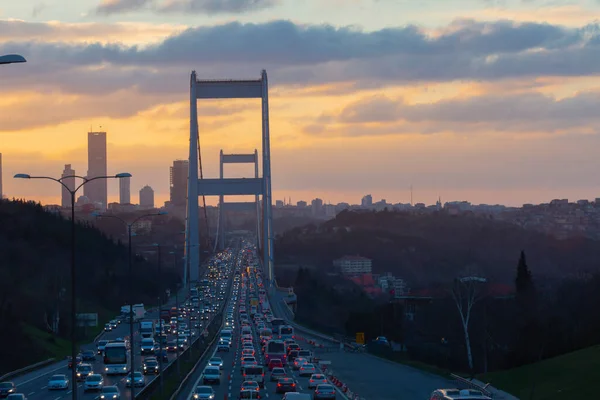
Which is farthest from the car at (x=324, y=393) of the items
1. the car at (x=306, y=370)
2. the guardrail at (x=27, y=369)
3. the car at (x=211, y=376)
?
the guardrail at (x=27, y=369)

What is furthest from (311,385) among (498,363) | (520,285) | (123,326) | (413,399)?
(123,326)

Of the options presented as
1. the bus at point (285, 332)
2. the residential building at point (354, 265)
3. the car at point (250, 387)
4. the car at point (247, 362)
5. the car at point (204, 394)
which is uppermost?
the residential building at point (354, 265)

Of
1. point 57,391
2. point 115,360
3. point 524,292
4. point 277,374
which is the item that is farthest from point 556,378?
point 524,292

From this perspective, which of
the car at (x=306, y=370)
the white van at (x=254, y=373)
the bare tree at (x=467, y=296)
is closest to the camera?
the white van at (x=254, y=373)

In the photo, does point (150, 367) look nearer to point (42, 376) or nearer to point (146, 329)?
point (42, 376)

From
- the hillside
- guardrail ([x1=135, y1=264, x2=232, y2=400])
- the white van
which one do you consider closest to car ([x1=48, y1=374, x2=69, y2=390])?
guardrail ([x1=135, y1=264, x2=232, y2=400])

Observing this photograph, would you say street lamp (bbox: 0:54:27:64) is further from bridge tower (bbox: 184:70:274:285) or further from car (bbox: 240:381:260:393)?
bridge tower (bbox: 184:70:274:285)

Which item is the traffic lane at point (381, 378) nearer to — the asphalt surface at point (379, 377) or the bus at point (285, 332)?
the asphalt surface at point (379, 377)
